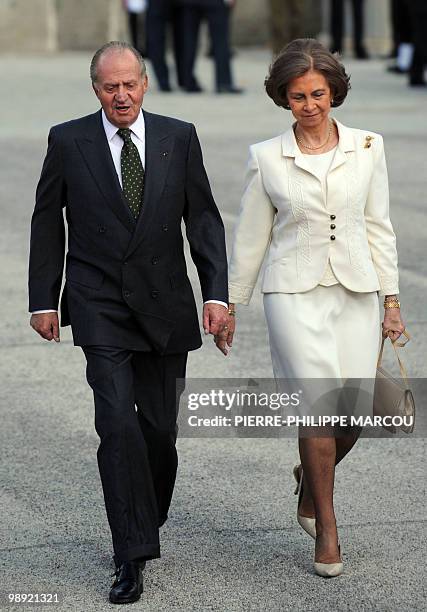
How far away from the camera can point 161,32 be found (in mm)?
19859

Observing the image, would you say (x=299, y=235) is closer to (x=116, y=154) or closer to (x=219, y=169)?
(x=116, y=154)

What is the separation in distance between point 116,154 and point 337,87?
70cm

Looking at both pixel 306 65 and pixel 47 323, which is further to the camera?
pixel 47 323

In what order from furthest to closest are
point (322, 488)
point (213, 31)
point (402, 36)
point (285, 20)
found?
point (285, 20) → point (402, 36) → point (213, 31) → point (322, 488)

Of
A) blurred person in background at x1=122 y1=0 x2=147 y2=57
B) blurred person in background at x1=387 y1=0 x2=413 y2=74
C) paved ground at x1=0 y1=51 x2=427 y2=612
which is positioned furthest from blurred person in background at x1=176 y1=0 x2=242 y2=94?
paved ground at x1=0 y1=51 x2=427 y2=612

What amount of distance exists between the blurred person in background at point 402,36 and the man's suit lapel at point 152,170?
51.4ft

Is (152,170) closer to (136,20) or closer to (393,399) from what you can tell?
(393,399)

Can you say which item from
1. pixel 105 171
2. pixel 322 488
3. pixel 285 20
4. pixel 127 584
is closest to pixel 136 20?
pixel 285 20

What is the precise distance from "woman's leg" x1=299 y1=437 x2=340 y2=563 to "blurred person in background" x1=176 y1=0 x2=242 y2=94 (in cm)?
1484

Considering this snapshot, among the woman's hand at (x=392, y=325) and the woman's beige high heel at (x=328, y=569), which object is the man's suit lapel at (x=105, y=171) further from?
the woman's beige high heel at (x=328, y=569)

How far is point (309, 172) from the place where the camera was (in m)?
4.98

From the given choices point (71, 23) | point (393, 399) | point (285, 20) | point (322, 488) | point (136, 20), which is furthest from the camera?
point (71, 23)

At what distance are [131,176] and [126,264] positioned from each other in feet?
0.87

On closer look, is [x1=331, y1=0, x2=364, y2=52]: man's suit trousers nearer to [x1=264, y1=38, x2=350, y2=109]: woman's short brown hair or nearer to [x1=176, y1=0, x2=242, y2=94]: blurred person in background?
[x1=176, y1=0, x2=242, y2=94]: blurred person in background
